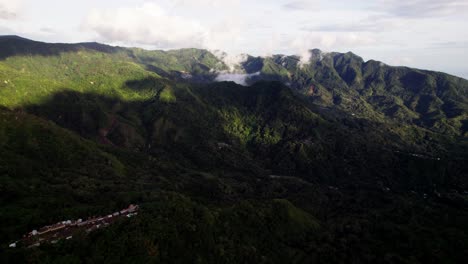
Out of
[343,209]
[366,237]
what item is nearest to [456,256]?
[366,237]

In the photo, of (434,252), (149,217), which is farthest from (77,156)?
(434,252)

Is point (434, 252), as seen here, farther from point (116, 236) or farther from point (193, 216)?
point (116, 236)

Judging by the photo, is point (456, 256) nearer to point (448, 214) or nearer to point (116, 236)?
point (448, 214)

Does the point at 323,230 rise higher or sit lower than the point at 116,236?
lower

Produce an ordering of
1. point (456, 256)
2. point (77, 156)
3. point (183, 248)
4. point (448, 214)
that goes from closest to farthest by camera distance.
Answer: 1. point (183, 248)
2. point (456, 256)
3. point (448, 214)
4. point (77, 156)

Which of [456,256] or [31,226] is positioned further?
[456,256]

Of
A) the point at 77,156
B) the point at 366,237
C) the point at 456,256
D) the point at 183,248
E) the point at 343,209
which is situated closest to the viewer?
the point at 183,248

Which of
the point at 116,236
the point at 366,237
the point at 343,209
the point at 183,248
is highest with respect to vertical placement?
the point at 116,236
